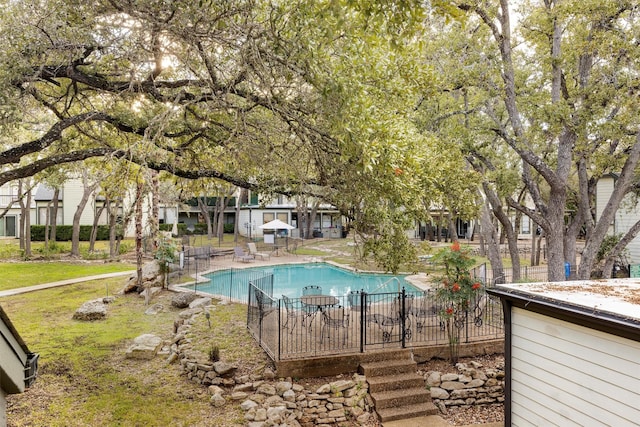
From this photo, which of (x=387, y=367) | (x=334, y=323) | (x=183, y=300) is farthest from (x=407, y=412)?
(x=183, y=300)

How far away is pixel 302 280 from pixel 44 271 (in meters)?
13.1

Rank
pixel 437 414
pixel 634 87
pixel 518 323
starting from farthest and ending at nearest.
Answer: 1. pixel 634 87
2. pixel 437 414
3. pixel 518 323

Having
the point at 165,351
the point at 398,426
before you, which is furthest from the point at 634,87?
the point at 165,351

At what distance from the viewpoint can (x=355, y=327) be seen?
10.6 meters

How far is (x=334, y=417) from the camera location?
25.0 ft

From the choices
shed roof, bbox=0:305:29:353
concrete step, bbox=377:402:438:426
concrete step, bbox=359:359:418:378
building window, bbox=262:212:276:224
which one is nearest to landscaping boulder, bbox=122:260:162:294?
concrete step, bbox=359:359:418:378

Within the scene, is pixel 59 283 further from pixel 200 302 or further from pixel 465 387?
pixel 465 387

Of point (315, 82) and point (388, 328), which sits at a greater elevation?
point (315, 82)

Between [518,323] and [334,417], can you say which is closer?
[518,323]

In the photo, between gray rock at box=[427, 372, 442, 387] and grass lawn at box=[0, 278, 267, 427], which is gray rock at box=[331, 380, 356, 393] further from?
gray rock at box=[427, 372, 442, 387]

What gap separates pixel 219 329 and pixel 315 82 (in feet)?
25.5

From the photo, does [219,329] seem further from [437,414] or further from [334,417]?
[437,414]

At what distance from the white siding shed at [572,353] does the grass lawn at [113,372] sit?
485 cm

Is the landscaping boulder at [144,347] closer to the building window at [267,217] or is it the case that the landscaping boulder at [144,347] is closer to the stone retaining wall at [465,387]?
the stone retaining wall at [465,387]
